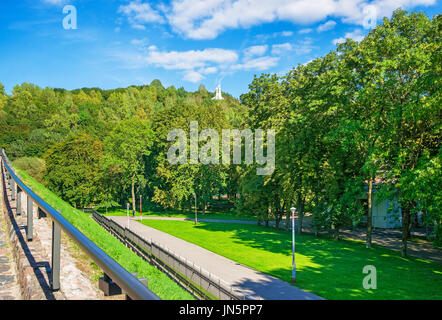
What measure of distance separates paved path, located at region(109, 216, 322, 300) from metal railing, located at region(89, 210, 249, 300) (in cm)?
100

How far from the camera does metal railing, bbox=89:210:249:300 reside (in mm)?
13906

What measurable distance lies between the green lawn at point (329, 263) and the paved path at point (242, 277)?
2.54 feet

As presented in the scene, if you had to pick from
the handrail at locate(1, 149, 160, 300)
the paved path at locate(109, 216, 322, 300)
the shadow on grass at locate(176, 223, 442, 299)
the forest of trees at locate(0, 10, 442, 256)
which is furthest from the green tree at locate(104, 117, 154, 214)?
the handrail at locate(1, 149, 160, 300)

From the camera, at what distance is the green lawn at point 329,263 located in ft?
55.0

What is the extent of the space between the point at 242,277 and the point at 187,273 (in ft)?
13.4

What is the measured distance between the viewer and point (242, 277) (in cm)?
1931

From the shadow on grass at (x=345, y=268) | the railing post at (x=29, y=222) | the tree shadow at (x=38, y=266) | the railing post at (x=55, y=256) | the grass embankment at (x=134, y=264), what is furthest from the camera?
the shadow on grass at (x=345, y=268)

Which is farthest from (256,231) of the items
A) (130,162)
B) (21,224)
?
(21,224)

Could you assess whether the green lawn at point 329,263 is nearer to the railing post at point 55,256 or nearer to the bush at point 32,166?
the railing post at point 55,256

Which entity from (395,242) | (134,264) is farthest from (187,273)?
(395,242)

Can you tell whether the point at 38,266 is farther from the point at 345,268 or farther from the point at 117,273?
the point at 345,268

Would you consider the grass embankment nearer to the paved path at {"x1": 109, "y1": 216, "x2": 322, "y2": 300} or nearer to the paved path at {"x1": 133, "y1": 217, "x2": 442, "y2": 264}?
the paved path at {"x1": 109, "y1": 216, "x2": 322, "y2": 300}

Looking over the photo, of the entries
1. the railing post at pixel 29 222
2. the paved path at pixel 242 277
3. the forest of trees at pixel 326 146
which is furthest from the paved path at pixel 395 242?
the railing post at pixel 29 222
